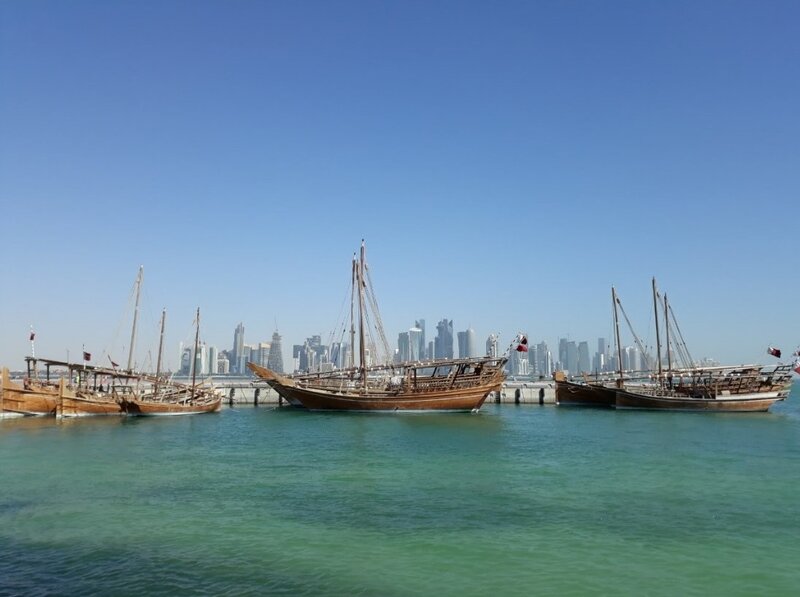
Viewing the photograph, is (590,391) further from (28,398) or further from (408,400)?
(28,398)

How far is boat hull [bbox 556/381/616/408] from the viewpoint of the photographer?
69875mm

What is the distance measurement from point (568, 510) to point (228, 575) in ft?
37.8

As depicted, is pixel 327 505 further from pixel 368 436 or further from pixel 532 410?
pixel 532 410

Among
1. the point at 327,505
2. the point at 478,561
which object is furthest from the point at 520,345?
the point at 478,561

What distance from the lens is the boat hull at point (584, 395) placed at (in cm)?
6988

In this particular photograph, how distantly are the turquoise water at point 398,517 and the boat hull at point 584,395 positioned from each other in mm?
32519

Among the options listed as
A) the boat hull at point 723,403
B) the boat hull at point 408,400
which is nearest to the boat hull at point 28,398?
the boat hull at point 408,400

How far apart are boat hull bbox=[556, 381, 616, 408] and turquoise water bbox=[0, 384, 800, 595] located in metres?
32.5

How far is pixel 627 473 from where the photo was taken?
2669cm

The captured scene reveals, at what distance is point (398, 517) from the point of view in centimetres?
1870

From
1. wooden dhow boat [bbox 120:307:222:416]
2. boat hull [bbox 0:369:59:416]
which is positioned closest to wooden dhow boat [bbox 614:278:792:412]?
wooden dhow boat [bbox 120:307:222:416]

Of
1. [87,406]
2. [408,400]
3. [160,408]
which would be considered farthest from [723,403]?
A: [87,406]

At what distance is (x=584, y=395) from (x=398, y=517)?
58968 mm

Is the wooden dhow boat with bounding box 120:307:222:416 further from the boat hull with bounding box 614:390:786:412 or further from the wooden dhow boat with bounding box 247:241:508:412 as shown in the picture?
the boat hull with bounding box 614:390:786:412
